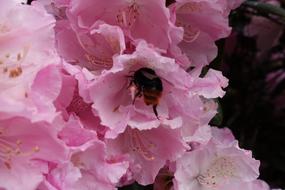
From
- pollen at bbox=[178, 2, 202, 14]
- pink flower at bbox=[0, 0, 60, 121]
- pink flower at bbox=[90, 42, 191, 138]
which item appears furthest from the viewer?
pollen at bbox=[178, 2, 202, 14]

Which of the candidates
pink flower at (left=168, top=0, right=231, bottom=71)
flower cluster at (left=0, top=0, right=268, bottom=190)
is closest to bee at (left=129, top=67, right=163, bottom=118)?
flower cluster at (left=0, top=0, right=268, bottom=190)

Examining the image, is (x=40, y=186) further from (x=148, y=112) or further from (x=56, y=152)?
(x=148, y=112)

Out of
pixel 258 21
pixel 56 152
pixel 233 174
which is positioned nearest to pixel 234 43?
pixel 258 21

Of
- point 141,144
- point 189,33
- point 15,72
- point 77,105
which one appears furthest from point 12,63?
point 189,33

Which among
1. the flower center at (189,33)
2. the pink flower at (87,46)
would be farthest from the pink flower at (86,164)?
the flower center at (189,33)

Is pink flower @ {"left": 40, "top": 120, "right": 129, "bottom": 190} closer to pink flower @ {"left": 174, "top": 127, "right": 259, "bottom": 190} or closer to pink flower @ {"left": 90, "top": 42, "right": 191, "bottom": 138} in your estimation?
pink flower @ {"left": 90, "top": 42, "right": 191, "bottom": 138}
